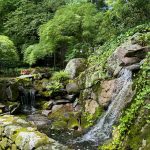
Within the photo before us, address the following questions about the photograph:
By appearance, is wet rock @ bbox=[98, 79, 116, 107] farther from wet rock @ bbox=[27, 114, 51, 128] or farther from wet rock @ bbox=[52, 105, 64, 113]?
wet rock @ bbox=[52, 105, 64, 113]

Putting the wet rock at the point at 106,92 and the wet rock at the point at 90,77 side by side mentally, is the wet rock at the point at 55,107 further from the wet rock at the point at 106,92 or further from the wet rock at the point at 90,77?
the wet rock at the point at 106,92

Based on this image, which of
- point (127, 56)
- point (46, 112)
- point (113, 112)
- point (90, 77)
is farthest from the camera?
A: point (46, 112)

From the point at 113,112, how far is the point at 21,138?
4.79 m

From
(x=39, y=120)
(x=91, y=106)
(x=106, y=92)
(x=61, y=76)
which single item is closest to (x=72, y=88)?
(x=61, y=76)

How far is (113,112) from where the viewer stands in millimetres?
11109

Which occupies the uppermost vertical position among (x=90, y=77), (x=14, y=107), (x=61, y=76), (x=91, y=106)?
(x=90, y=77)

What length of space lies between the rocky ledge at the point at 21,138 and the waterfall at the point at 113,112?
3.18 metres

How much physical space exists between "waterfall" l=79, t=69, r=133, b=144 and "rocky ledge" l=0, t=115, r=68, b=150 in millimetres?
3181

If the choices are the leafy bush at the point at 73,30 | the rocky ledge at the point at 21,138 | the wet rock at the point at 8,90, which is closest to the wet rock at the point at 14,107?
the wet rock at the point at 8,90

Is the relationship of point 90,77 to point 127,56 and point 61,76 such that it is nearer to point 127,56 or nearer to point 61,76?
point 127,56

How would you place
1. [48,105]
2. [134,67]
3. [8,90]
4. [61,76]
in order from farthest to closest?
1. [61,76]
2. [8,90]
3. [48,105]
4. [134,67]

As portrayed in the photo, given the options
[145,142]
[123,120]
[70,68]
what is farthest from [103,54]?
[145,142]

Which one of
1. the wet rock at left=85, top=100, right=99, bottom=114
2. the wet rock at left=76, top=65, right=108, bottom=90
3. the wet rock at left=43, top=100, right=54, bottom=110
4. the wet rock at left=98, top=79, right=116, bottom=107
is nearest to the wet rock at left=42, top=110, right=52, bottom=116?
the wet rock at left=43, top=100, right=54, bottom=110

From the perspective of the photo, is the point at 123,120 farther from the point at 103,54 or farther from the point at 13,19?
the point at 13,19
